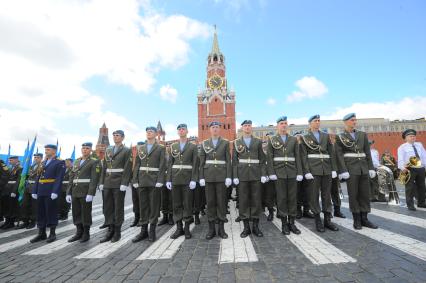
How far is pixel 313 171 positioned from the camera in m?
5.29

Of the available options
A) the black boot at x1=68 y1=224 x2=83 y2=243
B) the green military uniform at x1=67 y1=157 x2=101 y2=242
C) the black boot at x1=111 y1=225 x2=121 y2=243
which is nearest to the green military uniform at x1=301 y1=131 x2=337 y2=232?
the black boot at x1=111 y1=225 x2=121 y2=243

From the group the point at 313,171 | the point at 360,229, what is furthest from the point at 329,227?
the point at 313,171

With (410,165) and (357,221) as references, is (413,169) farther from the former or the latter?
(357,221)

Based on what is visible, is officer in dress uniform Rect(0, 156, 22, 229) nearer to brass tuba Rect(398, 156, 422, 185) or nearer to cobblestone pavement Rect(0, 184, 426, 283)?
cobblestone pavement Rect(0, 184, 426, 283)

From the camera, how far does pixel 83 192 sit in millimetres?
5492

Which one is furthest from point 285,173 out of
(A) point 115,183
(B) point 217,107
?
(B) point 217,107

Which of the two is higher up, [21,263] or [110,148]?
[110,148]

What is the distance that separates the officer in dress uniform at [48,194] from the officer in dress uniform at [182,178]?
2720 millimetres

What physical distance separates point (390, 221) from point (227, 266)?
4.49m

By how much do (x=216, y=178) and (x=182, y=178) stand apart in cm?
76

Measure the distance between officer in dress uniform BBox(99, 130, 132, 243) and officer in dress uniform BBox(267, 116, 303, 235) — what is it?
3180mm

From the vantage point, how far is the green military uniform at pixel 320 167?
518 centimetres

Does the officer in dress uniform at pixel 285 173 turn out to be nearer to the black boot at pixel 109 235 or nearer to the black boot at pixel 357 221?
the black boot at pixel 357 221

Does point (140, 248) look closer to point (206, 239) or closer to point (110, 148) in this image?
point (206, 239)
